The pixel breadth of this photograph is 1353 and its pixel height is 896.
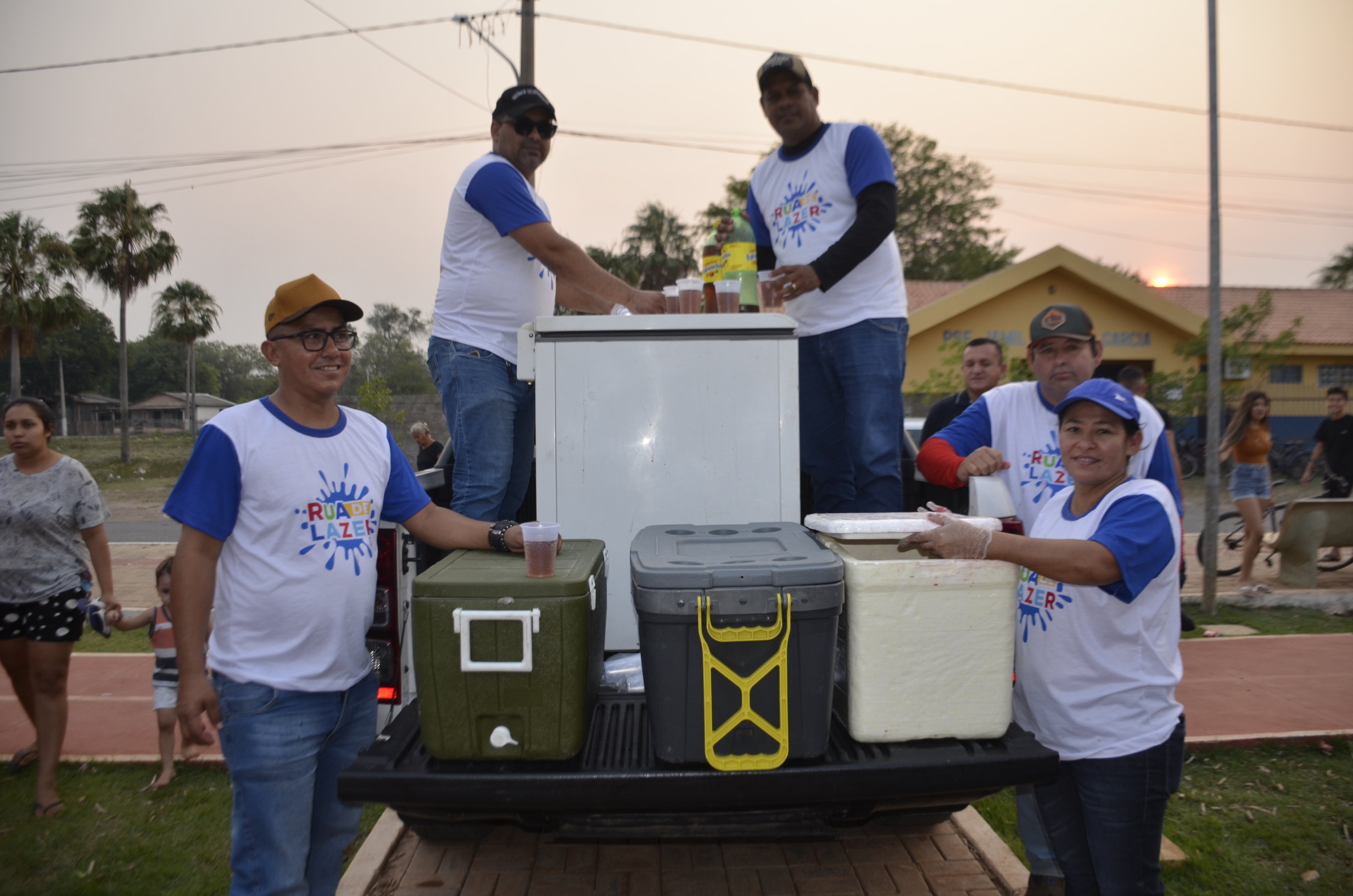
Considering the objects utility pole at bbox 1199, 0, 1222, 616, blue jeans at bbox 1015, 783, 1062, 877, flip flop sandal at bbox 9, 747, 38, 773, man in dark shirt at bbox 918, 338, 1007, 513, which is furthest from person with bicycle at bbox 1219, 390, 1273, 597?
flip flop sandal at bbox 9, 747, 38, 773

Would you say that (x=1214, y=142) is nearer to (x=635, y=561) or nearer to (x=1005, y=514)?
(x=1005, y=514)

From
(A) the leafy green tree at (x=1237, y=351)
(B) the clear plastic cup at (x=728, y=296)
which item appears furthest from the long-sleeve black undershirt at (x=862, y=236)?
(A) the leafy green tree at (x=1237, y=351)

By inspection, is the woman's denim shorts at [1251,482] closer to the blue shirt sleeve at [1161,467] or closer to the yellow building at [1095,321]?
the blue shirt sleeve at [1161,467]

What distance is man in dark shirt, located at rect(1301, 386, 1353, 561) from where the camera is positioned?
10102mm

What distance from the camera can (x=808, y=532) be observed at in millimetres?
2201

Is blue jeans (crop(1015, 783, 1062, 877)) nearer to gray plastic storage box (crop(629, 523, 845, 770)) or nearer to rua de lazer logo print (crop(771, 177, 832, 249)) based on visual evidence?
gray plastic storage box (crop(629, 523, 845, 770))

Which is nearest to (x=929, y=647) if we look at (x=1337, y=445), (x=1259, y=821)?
(x=1259, y=821)

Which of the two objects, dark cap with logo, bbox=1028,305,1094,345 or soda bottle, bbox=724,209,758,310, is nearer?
dark cap with logo, bbox=1028,305,1094,345

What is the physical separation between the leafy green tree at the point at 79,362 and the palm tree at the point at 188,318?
1679 mm

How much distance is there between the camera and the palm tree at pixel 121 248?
2453 centimetres

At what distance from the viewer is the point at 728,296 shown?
9.50 ft

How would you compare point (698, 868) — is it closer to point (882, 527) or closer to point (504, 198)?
point (882, 527)

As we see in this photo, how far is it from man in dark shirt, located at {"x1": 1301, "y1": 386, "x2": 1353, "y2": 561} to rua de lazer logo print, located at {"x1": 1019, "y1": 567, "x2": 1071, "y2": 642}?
33.6 feet

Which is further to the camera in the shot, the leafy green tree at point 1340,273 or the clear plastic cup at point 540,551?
the leafy green tree at point 1340,273
